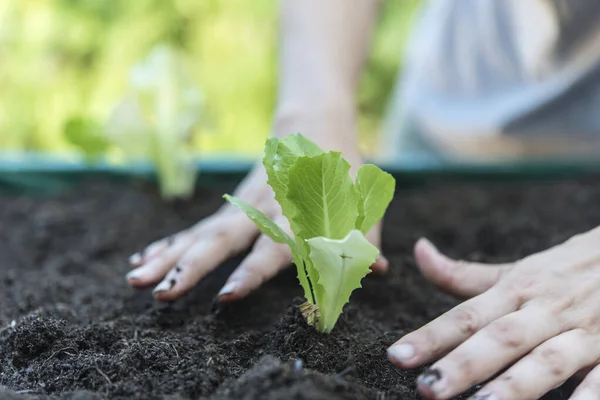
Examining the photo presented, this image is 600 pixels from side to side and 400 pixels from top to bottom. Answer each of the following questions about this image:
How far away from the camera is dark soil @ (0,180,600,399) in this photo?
698 millimetres

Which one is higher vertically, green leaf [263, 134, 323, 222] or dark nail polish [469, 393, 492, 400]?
green leaf [263, 134, 323, 222]

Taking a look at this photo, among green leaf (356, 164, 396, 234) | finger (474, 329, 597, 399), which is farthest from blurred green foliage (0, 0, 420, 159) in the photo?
finger (474, 329, 597, 399)

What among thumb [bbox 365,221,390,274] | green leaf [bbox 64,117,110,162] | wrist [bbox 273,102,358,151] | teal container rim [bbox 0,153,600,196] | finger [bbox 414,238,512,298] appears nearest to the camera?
finger [bbox 414,238,512,298]

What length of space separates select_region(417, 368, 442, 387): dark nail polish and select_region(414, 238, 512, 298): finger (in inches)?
10.5

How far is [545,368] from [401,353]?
0.16 meters

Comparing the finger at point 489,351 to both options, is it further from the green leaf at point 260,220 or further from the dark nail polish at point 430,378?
the green leaf at point 260,220

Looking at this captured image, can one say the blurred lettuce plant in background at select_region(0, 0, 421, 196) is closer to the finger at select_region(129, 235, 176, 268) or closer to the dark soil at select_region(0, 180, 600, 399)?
the dark soil at select_region(0, 180, 600, 399)

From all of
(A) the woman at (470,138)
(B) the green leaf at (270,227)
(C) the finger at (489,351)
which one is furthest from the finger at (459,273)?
(B) the green leaf at (270,227)

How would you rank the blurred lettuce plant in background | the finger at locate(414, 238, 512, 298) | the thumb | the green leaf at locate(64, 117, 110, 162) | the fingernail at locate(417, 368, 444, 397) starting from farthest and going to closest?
the blurred lettuce plant in background, the green leaf at locate(64, 117, 110, 162), the thumb, the finger at locate(414, 238, 512, 298), the fingernail at locate(417, 368, 444, 397)

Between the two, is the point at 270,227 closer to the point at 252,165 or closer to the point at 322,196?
the point at 322,196

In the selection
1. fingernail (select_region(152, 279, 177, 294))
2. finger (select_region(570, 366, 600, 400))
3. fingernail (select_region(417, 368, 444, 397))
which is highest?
fingernail (select_region(417, 368, 444, 397))

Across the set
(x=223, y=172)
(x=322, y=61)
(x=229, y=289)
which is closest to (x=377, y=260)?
(x=229, y=289)

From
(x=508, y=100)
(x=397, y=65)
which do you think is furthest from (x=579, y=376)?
(x=397, y=65)

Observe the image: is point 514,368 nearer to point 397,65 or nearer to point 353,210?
point 353,210
